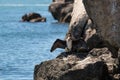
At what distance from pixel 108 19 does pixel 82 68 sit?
2.16 m

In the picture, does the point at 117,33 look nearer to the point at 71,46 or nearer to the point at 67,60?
the point at 67,60

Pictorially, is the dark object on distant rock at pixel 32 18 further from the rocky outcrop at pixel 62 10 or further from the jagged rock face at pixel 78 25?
the jagged rock face at pixel 78 25

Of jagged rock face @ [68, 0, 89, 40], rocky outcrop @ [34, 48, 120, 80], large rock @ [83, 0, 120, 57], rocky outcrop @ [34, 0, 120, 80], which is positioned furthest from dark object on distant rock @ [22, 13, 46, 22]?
large rock @ [83, 0, 120, 57]

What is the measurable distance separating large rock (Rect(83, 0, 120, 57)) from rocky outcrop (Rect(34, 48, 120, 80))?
93 cm

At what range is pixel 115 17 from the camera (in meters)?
23.4

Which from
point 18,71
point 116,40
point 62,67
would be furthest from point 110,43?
point 18,71

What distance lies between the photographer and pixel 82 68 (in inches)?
934

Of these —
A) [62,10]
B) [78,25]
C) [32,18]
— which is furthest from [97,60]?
[32,18]

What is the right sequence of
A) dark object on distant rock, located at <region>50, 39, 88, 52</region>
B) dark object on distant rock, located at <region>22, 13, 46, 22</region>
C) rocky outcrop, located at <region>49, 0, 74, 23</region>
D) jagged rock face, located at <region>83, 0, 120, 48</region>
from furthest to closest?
1. dark object on distant rock, located at <region>22, 13, 46, 22</region>
2. rocky outcrop, located at <region>49, 0, 74, 23</region>
3. dark object on distant rock, located at <region>50, 39, 88, 52</region>
4. jagged rock face, located at <region>83, 0, 120, 48</region>

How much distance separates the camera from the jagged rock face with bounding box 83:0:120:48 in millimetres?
23359

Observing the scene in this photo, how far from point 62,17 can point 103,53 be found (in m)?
61.5

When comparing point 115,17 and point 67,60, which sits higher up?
point 115,17

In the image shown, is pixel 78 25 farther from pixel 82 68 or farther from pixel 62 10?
pixel 62 10

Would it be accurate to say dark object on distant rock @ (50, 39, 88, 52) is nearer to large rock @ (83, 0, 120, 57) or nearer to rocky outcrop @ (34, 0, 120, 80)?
rocky outcrop @ (34, 0, 120, 80)
